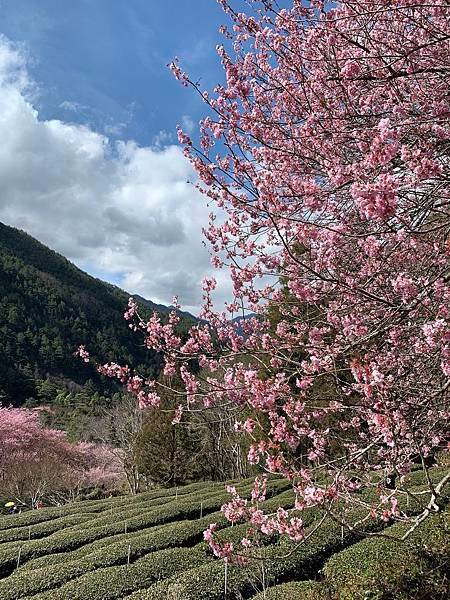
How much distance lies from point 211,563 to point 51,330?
6286 centimetres

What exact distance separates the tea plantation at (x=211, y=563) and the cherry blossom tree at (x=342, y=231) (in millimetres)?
607

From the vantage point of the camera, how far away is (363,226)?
2967mm

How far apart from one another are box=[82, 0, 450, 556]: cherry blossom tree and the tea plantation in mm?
607

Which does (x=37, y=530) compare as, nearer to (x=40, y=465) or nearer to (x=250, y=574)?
(x=250, y=574)

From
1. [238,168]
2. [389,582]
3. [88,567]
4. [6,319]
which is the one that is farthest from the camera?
[6,319]

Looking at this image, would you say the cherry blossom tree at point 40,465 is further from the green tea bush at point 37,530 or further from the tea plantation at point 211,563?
the tea plantation at point 211,563

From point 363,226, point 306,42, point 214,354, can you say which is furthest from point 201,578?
point 306,42

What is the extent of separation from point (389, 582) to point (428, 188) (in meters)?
3.24

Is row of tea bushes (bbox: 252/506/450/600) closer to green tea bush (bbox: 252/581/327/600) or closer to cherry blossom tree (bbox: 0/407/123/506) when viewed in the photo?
green tea bush (bbox: 252/581/327/600)

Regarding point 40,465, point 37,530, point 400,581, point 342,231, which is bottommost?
point 37,530

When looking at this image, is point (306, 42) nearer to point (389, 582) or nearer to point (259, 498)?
point (259, 498)

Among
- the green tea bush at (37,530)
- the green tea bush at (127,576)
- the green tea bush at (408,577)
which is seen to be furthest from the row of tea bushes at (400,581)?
the green tea bush at (37,530)

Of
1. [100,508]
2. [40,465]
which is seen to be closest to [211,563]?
[100,508]

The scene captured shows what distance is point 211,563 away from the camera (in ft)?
22.1
